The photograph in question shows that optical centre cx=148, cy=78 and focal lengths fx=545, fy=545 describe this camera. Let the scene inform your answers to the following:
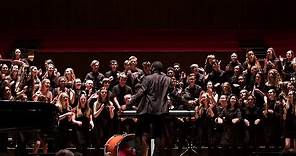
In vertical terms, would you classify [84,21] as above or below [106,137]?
above

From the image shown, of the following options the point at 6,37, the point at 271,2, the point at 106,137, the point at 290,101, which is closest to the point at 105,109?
the point at 106,137

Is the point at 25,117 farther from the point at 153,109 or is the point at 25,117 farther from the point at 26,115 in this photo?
the point at 153,109

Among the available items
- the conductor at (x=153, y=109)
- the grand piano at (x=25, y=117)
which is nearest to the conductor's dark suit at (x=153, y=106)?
the conductor at (x=153, y=109)

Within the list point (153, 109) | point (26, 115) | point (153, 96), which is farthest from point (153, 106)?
point (26, 115)

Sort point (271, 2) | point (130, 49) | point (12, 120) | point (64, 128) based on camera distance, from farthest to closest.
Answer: point (271, 2), point (130, 49), point (64, 128), point (12, 120)

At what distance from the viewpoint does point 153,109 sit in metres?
8.74

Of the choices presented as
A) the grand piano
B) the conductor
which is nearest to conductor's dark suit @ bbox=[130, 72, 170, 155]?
the conductor

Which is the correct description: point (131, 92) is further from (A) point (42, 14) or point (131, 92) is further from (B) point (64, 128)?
(A) point (42, 14)

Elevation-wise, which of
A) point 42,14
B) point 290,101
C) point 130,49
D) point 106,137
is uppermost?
point 42,14

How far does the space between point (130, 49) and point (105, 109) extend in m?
4.76

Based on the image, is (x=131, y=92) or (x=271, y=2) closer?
(x=131, y=92)

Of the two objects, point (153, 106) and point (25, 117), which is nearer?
point (25, 117)

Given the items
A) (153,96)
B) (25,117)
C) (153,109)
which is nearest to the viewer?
(25,117)

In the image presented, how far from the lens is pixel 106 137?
1173 cm
